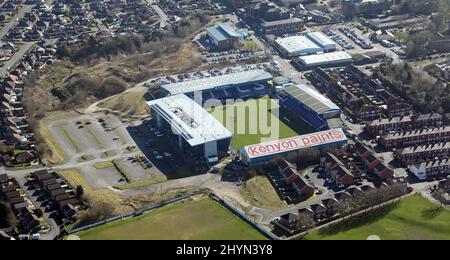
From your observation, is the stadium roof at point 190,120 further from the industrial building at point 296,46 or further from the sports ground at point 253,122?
the industrial building at point 296,46

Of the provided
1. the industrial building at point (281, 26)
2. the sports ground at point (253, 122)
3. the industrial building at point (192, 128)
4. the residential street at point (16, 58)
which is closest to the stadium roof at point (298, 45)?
the industrial building at point (281, 26)

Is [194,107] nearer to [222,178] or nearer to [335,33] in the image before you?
[222,178]

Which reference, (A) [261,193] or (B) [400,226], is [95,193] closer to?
(A) [261,193]

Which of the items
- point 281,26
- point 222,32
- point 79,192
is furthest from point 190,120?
point 281,26

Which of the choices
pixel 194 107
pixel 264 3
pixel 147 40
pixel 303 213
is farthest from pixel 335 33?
pixel 303 213

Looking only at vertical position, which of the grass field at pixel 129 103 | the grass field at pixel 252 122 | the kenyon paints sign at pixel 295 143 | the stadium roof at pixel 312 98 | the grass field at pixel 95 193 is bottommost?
the grass field at pixel 129 103

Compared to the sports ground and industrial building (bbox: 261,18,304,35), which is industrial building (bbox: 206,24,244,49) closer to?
industrial building (bbox: 261,18,304,35)
